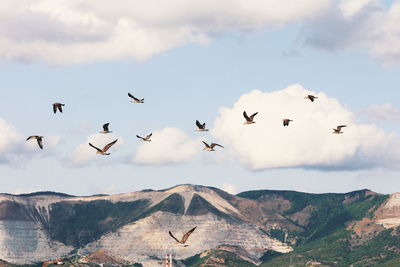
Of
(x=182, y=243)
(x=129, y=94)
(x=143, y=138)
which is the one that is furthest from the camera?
(x=143, y=138)

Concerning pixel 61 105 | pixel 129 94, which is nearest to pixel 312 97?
pixel 129 94

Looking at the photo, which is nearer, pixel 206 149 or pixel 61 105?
pixel 61 105

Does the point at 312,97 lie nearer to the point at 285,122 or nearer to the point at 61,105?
the point at 285,122

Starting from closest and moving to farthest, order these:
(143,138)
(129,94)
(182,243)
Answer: (182,243) < (129,94) < (143,138)

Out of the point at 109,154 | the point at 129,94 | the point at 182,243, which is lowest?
the point at 182,243

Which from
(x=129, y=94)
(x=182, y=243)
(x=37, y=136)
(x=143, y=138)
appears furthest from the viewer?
(x=143, y=138)

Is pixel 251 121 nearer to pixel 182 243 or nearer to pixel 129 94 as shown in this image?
pixel 129 94

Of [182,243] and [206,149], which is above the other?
[206,149]

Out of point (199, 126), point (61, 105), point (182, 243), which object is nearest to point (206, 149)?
point (199, 126)

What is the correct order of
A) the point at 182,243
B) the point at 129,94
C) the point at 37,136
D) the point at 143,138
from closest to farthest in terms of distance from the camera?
the point at 182,243, the point at 37,136, the point at 129,94, the point at 143,138
